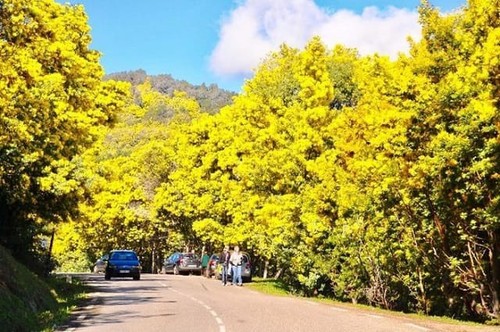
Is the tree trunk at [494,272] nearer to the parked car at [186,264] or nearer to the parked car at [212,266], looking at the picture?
the parked car at [212,266]

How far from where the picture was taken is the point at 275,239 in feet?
97.5

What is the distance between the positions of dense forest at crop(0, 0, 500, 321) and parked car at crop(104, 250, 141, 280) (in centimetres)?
581

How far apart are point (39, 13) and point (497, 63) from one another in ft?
37.7

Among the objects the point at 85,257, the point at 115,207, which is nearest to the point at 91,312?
the point at 115,207

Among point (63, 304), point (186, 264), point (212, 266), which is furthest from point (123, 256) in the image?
point (63, 304)

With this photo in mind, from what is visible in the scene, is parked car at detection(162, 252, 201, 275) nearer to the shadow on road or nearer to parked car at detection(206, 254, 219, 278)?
parked car at detection(206, 254, 219, 278)

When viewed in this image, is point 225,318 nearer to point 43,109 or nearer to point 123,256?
point 43,109

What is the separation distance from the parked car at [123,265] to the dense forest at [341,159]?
19.1 feet

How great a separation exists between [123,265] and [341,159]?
1659 cm

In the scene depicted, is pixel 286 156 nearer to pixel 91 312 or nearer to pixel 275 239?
pixel 275 239

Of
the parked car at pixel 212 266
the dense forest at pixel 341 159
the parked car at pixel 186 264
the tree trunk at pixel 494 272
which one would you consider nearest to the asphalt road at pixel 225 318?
the tree trunk at pixel 494 272

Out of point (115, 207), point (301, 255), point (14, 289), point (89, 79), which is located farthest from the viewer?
point (115, 207)

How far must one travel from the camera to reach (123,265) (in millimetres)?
38781

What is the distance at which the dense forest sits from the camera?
54.7 ft
